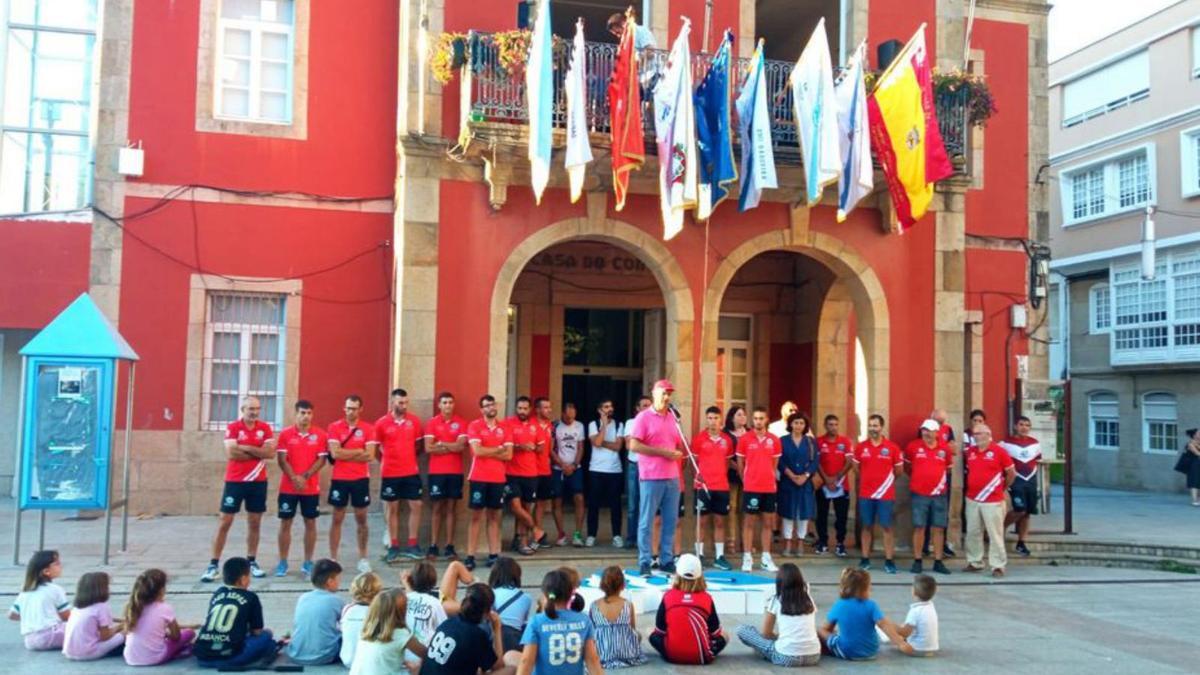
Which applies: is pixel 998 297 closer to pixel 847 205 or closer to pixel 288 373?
pixel 847 205

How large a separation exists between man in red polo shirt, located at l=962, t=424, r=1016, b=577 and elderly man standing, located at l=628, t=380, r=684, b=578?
12.6 ft

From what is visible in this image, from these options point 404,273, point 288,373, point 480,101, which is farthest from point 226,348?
point 480,101

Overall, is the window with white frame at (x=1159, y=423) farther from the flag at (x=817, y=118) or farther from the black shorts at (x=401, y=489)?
the black shorts at (x=401, y=489)

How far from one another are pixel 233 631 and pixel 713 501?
6.07m

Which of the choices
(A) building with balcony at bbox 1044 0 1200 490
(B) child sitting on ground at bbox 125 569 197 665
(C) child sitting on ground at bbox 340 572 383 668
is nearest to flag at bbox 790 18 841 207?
(C) child sitting on ground at bbox 340 572 383 668

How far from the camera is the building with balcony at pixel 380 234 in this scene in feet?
39.2

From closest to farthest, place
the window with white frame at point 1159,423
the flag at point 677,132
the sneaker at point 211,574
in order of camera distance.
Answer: the sneaker at point 211,574, the flag at point 677,132, the window with white frame at point 1159,423

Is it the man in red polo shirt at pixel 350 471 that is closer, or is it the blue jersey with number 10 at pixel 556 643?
the blue jersey with number 10 at pixel 556 643

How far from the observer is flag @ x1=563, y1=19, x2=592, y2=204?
1082cm

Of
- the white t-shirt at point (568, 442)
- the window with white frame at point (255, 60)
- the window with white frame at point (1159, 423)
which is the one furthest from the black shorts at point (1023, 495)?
the window with white frame at point (1159, 423)

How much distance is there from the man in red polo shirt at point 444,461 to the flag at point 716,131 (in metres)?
3.75

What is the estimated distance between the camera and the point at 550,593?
636 cm

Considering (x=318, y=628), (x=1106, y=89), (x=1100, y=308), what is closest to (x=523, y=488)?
(x=318, y=628)

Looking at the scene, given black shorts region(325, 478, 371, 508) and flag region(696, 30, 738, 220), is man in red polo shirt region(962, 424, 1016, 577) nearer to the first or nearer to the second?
flag region(696, 30, 738, 220)
